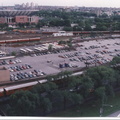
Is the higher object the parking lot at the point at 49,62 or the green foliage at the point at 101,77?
the green foliage at the point at 101,77

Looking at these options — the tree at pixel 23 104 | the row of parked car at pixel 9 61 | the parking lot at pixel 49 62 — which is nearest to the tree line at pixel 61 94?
the tree at pixel 23 104

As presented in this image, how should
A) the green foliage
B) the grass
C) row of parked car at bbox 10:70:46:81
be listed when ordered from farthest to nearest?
row of parked car at bbox 10:70:46:81 < the green foliage < the grass

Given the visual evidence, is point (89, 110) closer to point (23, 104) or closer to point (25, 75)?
point (23, 104)

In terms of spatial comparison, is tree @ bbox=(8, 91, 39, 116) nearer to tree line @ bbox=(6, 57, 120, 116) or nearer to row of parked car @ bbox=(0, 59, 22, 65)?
tree line @ bbox=(6, 57, 120, 116)

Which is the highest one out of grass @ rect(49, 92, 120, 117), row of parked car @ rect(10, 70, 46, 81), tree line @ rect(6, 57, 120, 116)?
tree line @ rect(6, 57, 120, 116)

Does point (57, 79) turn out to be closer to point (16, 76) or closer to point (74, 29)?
point (16, 76)

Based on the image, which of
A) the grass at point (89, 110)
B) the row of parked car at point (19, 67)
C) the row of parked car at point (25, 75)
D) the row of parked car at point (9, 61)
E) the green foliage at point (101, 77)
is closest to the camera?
the grass at point (89, 110)

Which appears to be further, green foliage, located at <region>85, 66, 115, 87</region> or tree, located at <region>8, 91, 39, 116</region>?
green foliage, located at <region>85, 66, 115, 87</region>

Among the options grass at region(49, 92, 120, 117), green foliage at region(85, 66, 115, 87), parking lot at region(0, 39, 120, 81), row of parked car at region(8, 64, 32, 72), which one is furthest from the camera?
row of parked car at region(8, 64, 32, 72)

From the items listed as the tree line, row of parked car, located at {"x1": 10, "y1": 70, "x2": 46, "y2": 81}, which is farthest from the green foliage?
row of parked car, located at {"x1": 10, "y1": 70, "x2": 46, "y2": 81}

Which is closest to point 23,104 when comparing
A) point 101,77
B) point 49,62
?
point 101,77

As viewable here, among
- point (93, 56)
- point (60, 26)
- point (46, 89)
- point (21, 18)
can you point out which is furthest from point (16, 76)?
point (21, 18)

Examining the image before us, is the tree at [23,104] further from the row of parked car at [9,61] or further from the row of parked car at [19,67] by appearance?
the row of parked car at [9,61]

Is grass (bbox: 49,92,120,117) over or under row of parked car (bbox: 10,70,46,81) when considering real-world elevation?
under
